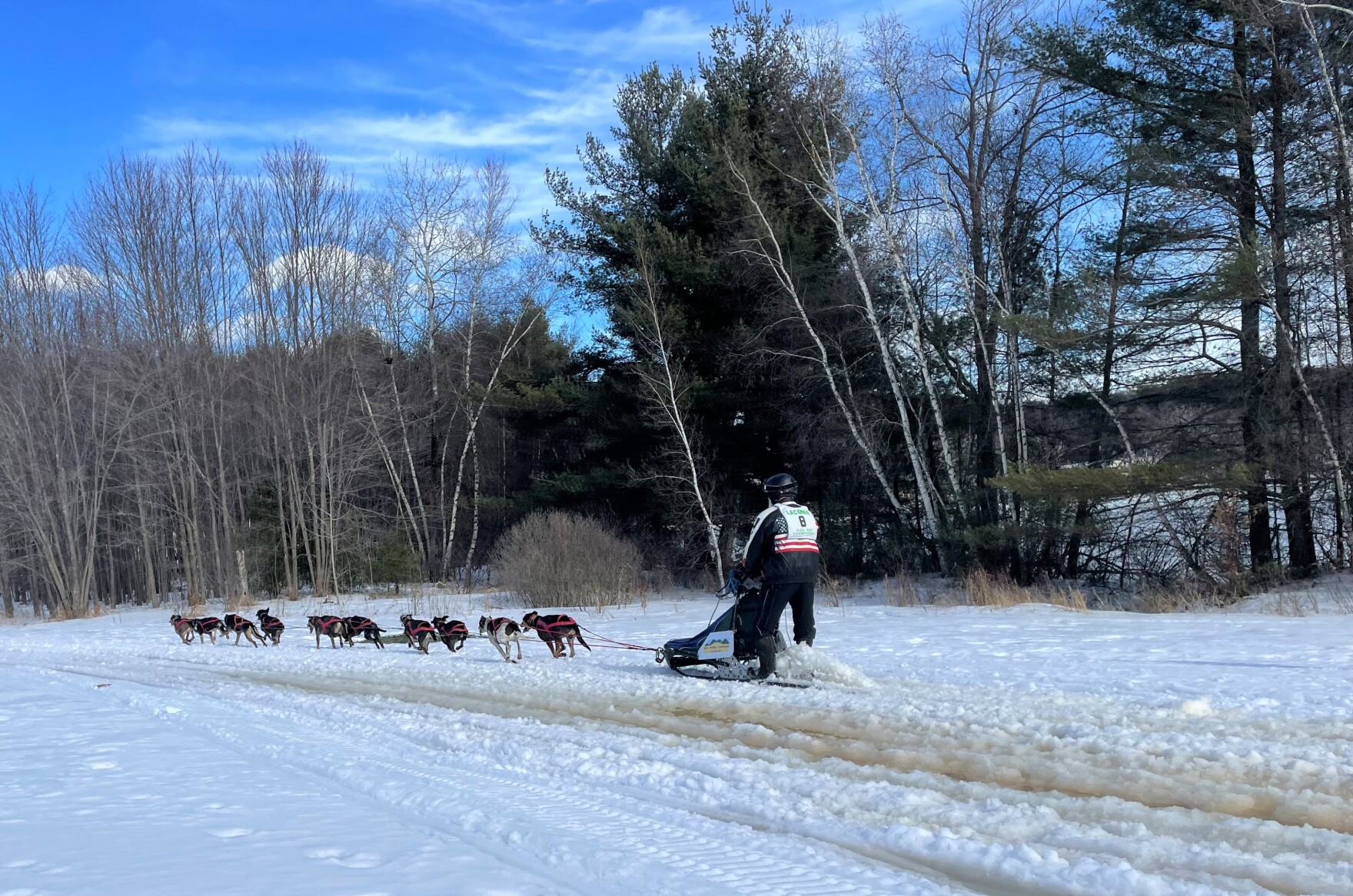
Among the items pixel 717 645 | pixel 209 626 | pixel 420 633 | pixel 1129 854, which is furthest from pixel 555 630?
pixel 1129 854

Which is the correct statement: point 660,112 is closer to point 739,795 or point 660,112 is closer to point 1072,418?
point 1072,418

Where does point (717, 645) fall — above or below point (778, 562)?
below

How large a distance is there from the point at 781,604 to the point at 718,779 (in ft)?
10.9

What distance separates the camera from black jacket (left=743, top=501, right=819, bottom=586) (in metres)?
8.77

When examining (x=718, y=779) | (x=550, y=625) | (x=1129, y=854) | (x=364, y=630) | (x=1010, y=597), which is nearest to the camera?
(x=1129, y=854)

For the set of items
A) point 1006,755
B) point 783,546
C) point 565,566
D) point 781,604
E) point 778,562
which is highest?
point 783,546

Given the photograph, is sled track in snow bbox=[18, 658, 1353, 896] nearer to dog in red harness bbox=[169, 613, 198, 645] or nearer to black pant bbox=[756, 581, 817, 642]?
black pant bbox=[756, 581, 817, 642]

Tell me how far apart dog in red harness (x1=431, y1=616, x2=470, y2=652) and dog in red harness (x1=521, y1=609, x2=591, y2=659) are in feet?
4.29

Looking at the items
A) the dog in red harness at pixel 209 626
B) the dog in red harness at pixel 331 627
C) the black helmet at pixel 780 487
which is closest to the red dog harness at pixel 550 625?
the black helmet at pixel 780 487

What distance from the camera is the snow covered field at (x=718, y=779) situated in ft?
13.3

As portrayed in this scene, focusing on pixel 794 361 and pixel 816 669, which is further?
pixel 794 361

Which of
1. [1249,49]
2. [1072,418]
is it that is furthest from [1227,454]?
[1249,49]

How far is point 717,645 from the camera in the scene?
934 cm

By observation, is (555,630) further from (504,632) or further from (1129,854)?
(1129,854)
